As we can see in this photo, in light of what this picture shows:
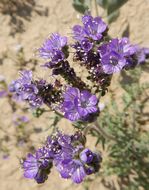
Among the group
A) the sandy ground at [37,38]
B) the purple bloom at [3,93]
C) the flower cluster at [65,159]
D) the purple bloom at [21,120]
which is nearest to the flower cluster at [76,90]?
the flower cluster at [65,159]

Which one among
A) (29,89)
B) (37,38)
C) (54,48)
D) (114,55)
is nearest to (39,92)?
(29,89)

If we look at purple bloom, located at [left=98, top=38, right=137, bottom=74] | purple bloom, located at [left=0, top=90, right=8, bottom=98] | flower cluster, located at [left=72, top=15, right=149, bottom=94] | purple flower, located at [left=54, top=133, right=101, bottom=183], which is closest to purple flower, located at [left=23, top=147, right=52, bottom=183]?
purple flower, located at [left=54, top=133, right=101, bottom=183]

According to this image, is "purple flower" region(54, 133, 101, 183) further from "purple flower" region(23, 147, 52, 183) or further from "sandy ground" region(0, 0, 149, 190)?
"sandy ground" region(0, 0, 149, 190)

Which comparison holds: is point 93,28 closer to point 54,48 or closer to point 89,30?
point 89,30

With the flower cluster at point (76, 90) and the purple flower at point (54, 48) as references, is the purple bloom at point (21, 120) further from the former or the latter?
the purple flower at point (54, 48)

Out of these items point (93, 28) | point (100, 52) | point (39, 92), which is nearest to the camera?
point (100, 52)
